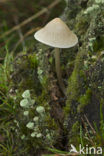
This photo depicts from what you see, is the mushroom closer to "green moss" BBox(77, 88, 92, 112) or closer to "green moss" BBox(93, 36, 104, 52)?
"green moss" BBox(93, 36, 104, 52)

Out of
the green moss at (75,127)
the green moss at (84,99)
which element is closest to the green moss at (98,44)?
the green moss at (84,99)

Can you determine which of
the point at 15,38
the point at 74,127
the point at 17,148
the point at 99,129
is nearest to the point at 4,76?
the point at 17,148

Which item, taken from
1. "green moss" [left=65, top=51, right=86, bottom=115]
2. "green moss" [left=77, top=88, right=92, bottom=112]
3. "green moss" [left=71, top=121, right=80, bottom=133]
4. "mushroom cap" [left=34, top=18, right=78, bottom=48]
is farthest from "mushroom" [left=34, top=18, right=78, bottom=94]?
"green moss" [left=71, top=121, right=80, bottom=133]

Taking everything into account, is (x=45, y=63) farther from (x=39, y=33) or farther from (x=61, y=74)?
(x=39, y=33)

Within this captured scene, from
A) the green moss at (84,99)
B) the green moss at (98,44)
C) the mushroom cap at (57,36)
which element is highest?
the mushroom cap at (57,36)

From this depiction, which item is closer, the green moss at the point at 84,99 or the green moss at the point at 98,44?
the green moss at the point at 84,99

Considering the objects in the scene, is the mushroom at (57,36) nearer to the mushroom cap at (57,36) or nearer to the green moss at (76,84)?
the mushroom cap at (57,36)
